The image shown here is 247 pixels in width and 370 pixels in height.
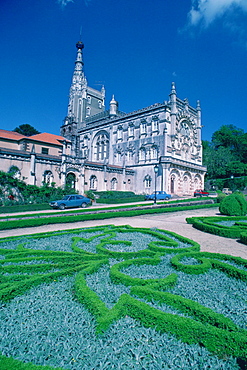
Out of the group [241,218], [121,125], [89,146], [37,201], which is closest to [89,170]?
[37,201]

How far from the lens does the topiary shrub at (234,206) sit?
13.4m

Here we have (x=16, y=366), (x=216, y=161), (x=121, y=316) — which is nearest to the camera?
(x=16, y=366)

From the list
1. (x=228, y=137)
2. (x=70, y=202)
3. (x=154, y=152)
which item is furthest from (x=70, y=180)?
(x=228, y=137)

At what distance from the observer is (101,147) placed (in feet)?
153

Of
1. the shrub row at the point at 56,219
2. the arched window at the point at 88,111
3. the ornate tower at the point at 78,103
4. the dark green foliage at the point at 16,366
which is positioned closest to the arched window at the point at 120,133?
the ornate tower at the point at 78,103

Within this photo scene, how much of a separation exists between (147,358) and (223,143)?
73.0m

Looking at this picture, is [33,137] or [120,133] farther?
[120,133]

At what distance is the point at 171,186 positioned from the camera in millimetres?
35531

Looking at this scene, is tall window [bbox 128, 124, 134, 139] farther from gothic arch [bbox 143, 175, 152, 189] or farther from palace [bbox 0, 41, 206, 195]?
gothic arch [bbox 143, 175, 152, 189]

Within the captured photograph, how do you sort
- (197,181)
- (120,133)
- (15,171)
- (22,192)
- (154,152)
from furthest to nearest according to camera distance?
(120,133), (197,181), (154,152), (15,171), (22,192)

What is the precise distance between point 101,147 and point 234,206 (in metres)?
36.7

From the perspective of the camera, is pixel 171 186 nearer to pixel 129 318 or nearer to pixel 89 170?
pixel 89 170

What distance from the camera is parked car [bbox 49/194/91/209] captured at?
18656mm

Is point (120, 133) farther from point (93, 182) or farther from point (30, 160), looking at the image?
point (30, 160)
